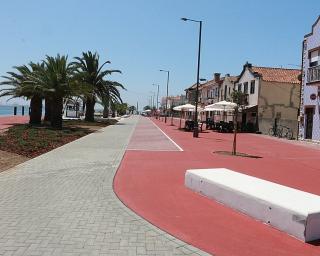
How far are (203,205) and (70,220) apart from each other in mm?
2484

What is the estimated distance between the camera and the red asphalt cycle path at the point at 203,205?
20.1 ft

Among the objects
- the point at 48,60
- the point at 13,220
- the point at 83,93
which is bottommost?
the point at 13,220

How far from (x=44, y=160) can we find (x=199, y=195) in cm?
663

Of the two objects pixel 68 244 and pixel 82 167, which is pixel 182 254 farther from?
pixel 82 167

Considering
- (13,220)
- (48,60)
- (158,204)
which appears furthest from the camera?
(48,60)

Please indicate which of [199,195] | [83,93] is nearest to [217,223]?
[199,195]

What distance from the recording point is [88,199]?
8672 millimetres

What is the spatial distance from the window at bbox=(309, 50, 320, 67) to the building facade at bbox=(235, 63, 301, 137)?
9.54 m

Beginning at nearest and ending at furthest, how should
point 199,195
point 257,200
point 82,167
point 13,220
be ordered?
point 13,220 → point 257,200 → point 199,195 → point 82,167

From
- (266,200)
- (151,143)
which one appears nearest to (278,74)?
(151,143)

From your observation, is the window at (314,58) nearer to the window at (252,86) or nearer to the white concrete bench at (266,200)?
the window at (252,86)

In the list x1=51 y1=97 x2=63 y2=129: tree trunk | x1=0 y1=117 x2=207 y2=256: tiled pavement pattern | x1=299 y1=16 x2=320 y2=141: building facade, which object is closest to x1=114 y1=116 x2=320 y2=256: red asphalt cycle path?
x1=0 y1=117 x2=207 y2=256: tiled pavement pattern

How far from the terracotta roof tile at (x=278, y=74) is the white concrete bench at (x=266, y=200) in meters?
33.0

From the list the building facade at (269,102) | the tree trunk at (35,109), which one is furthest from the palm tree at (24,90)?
the building facade at (269,102)
